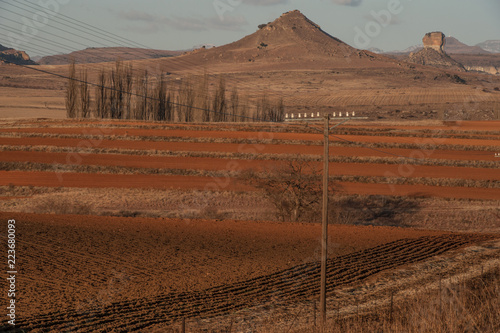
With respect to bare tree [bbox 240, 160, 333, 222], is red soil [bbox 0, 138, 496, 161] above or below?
above

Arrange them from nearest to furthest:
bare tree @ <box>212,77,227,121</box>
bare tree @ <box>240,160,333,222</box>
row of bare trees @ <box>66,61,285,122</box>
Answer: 1. bare tree @ <box>240,160,333,222</box>
2. row of bare trees @ <box>66,61,285,122</box>
3. bare tree @ <box>212,77,227,121</box>

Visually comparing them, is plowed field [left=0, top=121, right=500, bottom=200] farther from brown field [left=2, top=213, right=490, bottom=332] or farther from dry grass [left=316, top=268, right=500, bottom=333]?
dry grass [left=316, top=268, right=500, bottom=333]

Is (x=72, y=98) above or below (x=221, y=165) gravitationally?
above

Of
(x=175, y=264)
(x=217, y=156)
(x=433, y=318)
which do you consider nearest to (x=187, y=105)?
(x=217, y=156)

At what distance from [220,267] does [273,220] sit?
39.1 ft

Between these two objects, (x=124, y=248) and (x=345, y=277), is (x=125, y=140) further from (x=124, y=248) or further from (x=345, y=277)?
(x=345, y=277)

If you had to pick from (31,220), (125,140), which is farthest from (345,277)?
(125,140)

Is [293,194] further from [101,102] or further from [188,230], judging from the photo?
[101,102]

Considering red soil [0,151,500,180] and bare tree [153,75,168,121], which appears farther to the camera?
bare tree [153,75,168,121]

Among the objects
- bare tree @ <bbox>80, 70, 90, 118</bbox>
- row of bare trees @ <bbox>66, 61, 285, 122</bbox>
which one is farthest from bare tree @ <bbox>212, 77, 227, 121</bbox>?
bare tree @ <bbox>80, 70, 90, 118</bbox>

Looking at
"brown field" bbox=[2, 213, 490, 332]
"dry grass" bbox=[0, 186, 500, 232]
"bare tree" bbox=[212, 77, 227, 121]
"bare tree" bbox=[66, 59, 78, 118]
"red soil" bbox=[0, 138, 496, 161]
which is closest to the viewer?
"brown field" bbox=[2, 213, 490, 332]

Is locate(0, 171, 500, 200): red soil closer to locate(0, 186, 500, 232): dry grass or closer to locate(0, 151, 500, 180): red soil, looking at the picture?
locate(0, 186, 500, 232): dry grass

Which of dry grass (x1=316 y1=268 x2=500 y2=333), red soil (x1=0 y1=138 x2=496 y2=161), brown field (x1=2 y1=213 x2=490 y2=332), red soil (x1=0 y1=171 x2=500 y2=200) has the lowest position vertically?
brown field (x1=2 y1=213 x2=490 y2=332)

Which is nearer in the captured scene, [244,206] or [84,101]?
[244,206]
